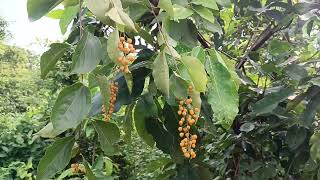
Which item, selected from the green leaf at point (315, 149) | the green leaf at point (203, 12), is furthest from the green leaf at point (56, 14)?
the green leaf at point (315, 149)

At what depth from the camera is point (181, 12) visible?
694mm

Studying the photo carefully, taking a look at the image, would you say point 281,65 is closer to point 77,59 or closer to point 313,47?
point 313,47

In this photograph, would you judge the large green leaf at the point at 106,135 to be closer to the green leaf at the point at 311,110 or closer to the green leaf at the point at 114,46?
the green leaf at the point at 114,46

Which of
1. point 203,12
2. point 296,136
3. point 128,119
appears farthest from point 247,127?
point 203,12

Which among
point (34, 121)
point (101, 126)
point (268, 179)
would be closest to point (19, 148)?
point (34, 121)

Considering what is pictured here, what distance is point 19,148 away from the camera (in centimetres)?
332

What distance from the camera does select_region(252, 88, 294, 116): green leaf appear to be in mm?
912

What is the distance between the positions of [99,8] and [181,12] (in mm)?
235

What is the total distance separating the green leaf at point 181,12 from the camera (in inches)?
27.0

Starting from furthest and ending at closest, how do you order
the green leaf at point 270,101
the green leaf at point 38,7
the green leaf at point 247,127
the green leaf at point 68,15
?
the green leaf at point 247,127 < the green leaf at point 270,101 < the green leaf at point 68,15 < the green leaf at point 38,7

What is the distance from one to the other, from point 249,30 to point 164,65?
103 centimetres

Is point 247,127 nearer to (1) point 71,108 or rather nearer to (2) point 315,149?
(2) point 315,149

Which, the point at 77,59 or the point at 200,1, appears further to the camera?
the point at 200,1

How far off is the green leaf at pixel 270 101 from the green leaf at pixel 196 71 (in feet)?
1.23
